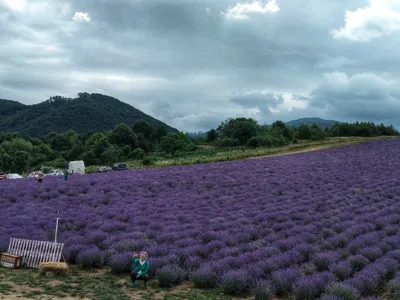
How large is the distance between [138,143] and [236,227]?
8095 cm

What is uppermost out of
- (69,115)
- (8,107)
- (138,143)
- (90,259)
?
(8,107)

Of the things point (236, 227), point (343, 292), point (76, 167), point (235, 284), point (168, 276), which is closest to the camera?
point (343, 292)

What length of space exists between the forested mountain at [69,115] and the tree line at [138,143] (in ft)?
130

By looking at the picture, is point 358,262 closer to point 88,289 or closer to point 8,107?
point 88,289

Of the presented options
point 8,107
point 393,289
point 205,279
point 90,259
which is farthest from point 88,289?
point 8,107

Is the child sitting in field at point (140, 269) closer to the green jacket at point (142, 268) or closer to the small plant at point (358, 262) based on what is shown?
the green jacket at point (142, 268)

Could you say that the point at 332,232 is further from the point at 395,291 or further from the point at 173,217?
the point at 173,217

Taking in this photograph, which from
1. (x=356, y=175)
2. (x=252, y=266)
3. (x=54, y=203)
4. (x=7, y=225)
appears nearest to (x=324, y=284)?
(x=252, y=266)

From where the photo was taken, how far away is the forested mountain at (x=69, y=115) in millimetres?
147375

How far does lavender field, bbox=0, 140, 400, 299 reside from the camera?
10109 millimetres

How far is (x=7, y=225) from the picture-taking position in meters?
15.6

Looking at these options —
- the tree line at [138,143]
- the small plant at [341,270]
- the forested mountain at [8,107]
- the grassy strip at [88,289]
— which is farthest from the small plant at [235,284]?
the forested mountain at [8,107]

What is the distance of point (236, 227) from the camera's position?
14930 millimetres

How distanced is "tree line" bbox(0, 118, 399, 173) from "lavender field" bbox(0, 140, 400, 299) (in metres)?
41.1
